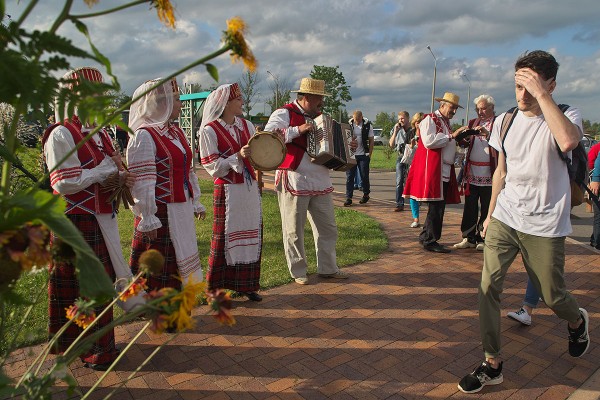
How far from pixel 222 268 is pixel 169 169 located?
1257 mm

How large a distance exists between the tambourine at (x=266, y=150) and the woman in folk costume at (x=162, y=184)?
639mm

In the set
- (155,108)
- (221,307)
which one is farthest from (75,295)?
(221,307)

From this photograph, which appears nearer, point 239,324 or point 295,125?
point 239,324

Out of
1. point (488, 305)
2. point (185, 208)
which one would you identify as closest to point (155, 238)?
point (185, 208)

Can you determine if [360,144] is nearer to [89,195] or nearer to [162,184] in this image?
[162,184]

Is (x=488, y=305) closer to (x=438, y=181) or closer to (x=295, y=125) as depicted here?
(x=295, y=125)

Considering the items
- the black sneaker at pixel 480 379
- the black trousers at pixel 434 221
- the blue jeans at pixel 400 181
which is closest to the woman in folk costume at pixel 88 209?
the black sneaker at pixel 480 379

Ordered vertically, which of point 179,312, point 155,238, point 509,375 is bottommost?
point 509,375

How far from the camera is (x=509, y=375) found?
11.1 feet

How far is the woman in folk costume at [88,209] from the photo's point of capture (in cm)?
312

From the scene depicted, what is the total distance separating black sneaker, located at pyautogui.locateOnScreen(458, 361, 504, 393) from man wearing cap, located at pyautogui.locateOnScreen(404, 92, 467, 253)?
3.42 m

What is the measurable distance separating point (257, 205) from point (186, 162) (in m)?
0.94

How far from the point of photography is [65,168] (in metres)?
3.09

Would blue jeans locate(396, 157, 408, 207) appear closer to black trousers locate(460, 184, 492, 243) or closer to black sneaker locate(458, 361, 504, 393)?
black trousers locate(460, 184, 492, 243)
